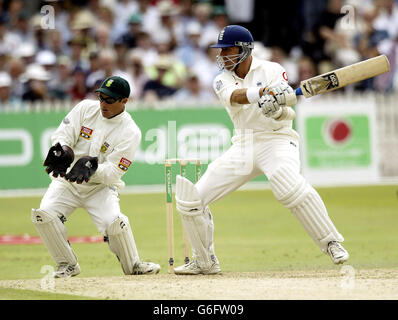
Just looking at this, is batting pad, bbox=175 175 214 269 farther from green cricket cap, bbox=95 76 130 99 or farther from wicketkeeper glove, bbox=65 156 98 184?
green cricket cap, bbox=95 76 130 99

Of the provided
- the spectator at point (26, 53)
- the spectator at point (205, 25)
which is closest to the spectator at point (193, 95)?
the spectator at point (205, 25)

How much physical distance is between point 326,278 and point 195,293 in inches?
51.9

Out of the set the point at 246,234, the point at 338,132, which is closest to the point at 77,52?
the point at 338,132

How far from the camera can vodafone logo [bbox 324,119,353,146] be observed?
658 inches

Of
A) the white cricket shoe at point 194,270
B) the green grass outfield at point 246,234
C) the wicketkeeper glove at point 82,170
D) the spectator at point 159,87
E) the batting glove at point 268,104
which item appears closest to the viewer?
the batting glove at point 268,104

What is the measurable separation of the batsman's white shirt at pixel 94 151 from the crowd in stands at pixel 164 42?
7.86 meters

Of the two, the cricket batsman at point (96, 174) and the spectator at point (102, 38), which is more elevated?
the spectator at point (102, 38)

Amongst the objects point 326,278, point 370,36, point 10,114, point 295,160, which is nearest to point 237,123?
point 295,160

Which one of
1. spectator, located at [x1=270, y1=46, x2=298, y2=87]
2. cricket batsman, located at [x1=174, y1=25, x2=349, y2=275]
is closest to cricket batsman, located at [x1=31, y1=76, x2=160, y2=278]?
cricket batsman, located at [x1=174, y1=25, x2=349, y2=275]

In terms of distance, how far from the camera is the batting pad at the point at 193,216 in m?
7.81

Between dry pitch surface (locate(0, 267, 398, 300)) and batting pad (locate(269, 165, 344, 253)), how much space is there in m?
0.39

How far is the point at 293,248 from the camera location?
10156 millimetres

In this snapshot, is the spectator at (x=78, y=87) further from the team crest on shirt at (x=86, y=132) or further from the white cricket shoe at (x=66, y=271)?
the white cricket shoe at (x=66, y=271)

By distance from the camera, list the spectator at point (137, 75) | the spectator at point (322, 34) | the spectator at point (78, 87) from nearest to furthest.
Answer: the spectator at point (78, 87)
the spectator at point (137, 75)
the spectator at point (322, 34)
